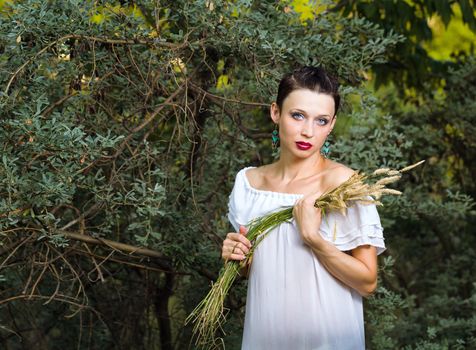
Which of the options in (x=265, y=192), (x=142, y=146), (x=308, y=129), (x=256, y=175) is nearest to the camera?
(x=308, y=129)

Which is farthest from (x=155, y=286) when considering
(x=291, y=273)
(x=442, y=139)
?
(x=442, y=139)

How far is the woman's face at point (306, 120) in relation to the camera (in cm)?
309

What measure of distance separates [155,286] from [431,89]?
2714 mm

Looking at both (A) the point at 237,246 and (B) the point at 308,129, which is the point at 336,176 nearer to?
(B) the point at 308,129

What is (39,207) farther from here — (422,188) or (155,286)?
(422,188)

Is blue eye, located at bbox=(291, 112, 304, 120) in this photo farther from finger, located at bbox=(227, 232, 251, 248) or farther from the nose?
finger, located at bbox=(227, 232, 251, 248)

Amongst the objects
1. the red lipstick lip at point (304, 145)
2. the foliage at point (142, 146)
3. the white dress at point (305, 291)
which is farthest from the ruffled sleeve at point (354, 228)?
the foliage at point (142, 146)

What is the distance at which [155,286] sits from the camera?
491 centimetres

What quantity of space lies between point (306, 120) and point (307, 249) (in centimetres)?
44

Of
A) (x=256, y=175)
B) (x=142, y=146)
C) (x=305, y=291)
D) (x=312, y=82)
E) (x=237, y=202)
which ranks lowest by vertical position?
(x=305, y=291)

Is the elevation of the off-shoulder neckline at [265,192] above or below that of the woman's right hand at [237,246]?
above

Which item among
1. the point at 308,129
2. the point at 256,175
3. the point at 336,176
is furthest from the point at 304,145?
the point at 256,175

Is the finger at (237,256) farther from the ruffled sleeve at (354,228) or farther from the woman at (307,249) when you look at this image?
the ruffled sleeve at (354,228)

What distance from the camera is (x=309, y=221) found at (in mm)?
2930
